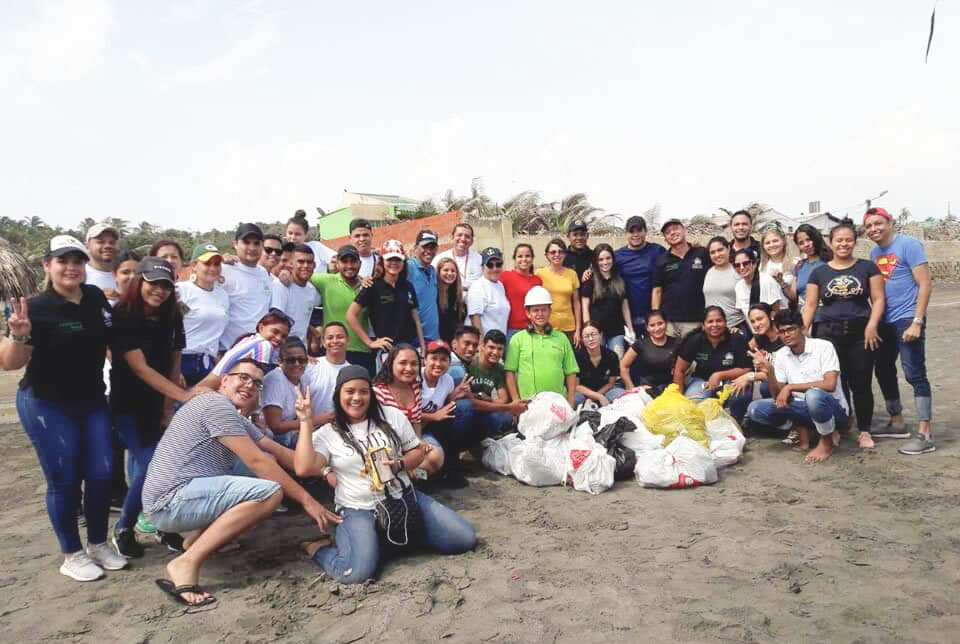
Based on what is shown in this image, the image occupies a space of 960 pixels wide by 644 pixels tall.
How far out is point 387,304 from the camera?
5.52 m

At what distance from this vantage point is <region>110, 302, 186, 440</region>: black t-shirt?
3789 mm

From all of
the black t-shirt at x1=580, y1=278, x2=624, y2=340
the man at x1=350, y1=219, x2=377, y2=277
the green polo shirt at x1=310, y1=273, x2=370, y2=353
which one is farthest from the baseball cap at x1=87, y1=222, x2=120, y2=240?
the black t-shirt at x1=580, y1=278, x2=624, y2=340

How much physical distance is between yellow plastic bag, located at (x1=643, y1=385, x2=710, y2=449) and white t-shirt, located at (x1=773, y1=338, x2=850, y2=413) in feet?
2.65

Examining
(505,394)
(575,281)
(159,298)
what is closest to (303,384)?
(159,298)

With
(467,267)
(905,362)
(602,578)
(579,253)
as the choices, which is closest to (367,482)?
(602,578)

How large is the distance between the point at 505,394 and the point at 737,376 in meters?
2.07

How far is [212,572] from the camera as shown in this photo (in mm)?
3725

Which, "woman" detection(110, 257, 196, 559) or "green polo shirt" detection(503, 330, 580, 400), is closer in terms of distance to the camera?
"woman" detection(110, 257, 196, 559)

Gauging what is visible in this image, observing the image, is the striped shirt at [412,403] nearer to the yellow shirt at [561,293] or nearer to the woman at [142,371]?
the woman at [142,371]

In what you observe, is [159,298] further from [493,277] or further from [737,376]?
[737,376]

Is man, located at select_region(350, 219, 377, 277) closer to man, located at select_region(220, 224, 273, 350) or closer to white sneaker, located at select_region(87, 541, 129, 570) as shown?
man, located at select_region(220, 224, 273, 350)

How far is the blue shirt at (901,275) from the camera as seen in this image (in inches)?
214

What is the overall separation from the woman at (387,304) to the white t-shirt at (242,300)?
730 millimetres

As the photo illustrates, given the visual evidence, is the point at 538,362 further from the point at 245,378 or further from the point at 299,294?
the point at 245,378
